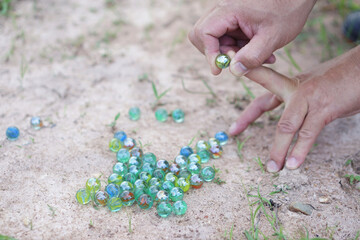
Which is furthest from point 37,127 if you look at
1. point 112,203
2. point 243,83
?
point 243,83

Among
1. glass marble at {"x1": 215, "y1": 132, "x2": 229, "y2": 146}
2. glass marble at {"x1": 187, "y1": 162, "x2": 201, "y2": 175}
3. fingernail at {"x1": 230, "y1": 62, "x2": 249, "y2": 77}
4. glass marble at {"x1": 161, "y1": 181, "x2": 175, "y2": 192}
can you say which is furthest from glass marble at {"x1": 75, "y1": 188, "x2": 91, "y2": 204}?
fingernail at {"x1": 230, "y1": 62, "x2": 249, "y2": 77}

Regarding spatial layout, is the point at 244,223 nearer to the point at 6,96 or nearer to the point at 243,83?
the point at 243,83

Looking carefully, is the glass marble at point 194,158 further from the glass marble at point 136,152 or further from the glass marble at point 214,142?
the glass marble at point 136,152

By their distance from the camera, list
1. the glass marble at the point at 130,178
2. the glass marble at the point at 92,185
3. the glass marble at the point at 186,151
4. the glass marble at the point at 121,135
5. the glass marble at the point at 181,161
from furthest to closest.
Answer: the glass marble at the point at 121,135 → the glass marble at the point at 186,151 → the glass marble at the point at 181,161 → the glass marble at the point at 130,178 → the glass marble at the point at 92,185

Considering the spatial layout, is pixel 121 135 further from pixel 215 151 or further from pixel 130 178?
pixel 215 151

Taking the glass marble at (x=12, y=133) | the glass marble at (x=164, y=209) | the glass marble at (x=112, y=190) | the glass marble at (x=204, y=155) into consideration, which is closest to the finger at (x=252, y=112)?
the glass marble at (x=204, y=155)

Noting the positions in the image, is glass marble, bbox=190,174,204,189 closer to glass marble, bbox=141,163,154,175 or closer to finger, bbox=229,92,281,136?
glass marble, bbox=141,163,154,175

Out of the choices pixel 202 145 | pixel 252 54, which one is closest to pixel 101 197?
pixel 202 145
